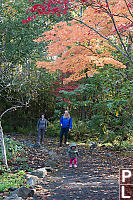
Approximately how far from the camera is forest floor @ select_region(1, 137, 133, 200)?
12.2 feet

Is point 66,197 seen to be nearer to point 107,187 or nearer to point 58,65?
point 107,187

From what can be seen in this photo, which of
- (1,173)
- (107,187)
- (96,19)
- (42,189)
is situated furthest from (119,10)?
(1,173)

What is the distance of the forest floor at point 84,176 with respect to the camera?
12.2ft

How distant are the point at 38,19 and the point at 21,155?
7968mm

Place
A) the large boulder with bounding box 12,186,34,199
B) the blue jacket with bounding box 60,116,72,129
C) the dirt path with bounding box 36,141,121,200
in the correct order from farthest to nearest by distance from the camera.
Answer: the blue jacket with bounding box 60,116,72,129 < the dirt path with bounding box 36,141,121,200 < the large boulder with bounding box 12,186,34,199

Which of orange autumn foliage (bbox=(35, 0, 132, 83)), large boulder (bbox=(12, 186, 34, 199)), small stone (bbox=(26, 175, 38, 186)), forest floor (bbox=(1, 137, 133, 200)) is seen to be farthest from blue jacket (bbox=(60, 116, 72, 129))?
large boulder (bbox=(12, 186, 34, 199))

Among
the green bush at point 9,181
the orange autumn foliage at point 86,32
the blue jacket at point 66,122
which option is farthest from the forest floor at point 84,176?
the orange autumn foliage at point 86,32

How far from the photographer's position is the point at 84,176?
5.14 metres

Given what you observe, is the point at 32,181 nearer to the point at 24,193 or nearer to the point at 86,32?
the point at 24,193

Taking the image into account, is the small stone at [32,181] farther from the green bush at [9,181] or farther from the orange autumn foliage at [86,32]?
the orange autumn foliage at [86,32]

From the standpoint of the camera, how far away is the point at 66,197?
11.8 ft

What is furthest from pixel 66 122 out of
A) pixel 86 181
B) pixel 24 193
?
pixel 24 193

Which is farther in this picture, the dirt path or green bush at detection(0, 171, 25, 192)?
green bush at detection(0, 171, 25, 192)

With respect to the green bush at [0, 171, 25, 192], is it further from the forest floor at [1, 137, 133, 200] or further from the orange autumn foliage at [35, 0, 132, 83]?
the orange autumn foliage at [35, 0, 132, 83]
